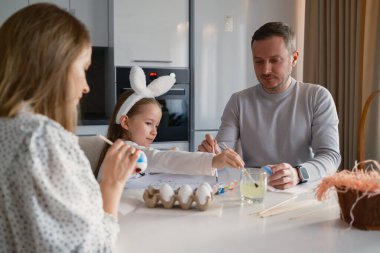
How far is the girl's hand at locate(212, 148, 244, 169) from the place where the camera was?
144 cm

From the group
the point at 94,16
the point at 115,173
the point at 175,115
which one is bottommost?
the point at 175,115

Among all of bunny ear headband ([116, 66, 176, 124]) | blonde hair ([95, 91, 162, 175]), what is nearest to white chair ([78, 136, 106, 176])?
blonde hair ([95, 91, 162, 175])

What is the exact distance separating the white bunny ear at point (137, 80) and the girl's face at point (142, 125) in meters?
0.18

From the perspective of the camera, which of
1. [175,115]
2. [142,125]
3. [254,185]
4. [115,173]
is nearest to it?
[115,173]

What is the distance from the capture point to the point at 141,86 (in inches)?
63.1

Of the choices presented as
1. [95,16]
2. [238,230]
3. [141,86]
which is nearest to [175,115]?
[95,16]

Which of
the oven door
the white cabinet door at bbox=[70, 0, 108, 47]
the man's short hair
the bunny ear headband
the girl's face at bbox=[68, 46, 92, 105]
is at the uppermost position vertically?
the white cabinet door at bbox=[70, 0, 108, 47]

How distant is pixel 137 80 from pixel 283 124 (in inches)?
34.4

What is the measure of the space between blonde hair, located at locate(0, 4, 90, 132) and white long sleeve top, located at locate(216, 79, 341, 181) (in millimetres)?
1404

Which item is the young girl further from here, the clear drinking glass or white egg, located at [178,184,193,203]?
white egg, located at [178,184,193,203]

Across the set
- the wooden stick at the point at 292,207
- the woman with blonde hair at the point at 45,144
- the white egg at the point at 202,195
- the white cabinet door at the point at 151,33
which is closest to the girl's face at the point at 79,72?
the woman with blonde hair at the point at 45,144

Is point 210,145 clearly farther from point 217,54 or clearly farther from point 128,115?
point 217,54

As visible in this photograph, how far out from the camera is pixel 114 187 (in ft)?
3.30

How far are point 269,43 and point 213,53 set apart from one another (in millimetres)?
1455
